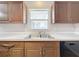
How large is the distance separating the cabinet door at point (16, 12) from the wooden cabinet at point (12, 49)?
582 millimetres

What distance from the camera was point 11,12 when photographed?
11.7ft

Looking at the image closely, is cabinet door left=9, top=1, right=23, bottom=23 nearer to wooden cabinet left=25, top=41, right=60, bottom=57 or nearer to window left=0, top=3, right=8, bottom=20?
window left=0, top=3, right=8, bottom=20

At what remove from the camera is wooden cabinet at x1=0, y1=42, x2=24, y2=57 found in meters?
3.19

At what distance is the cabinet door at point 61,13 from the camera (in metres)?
3.55

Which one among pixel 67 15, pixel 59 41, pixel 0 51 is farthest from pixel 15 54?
pixel 67 15

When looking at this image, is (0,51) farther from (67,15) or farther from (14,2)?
(67,15)

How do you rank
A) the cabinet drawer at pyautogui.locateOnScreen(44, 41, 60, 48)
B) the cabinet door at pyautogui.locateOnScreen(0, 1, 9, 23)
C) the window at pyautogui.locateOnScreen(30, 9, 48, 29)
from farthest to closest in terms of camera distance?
the window at pyautogui.locateOnScreen(30, 9, 48, 29) < the cabinet door at pyautogui.locateOnScreen(0, 1, 9, 23) < the cabinet drawer at pyautogui.locateOnScreen(44, 41, 60, 48)

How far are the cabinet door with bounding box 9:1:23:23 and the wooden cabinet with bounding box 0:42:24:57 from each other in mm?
582

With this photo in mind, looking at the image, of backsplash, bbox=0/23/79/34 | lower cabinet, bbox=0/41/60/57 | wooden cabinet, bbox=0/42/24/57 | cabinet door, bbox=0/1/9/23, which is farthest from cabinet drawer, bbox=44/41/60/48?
cabinet door, bbox=0/1/9/23

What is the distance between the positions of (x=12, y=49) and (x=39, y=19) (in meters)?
1.01

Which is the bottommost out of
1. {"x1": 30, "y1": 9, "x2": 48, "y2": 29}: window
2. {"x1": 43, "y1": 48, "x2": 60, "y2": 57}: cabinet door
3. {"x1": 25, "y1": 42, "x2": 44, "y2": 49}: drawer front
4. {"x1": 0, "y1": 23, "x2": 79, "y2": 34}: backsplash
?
{"x1": 43, "y1": 48, "x2": 60, "y2": 57}: cabinet door

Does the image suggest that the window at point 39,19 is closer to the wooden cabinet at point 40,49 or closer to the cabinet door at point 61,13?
the cabinet door at point 61,13

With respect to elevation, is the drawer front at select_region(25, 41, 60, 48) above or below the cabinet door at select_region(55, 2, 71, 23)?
below

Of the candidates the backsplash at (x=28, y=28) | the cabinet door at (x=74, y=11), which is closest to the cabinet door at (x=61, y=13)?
the cabinet door at (x=74, y=11)
